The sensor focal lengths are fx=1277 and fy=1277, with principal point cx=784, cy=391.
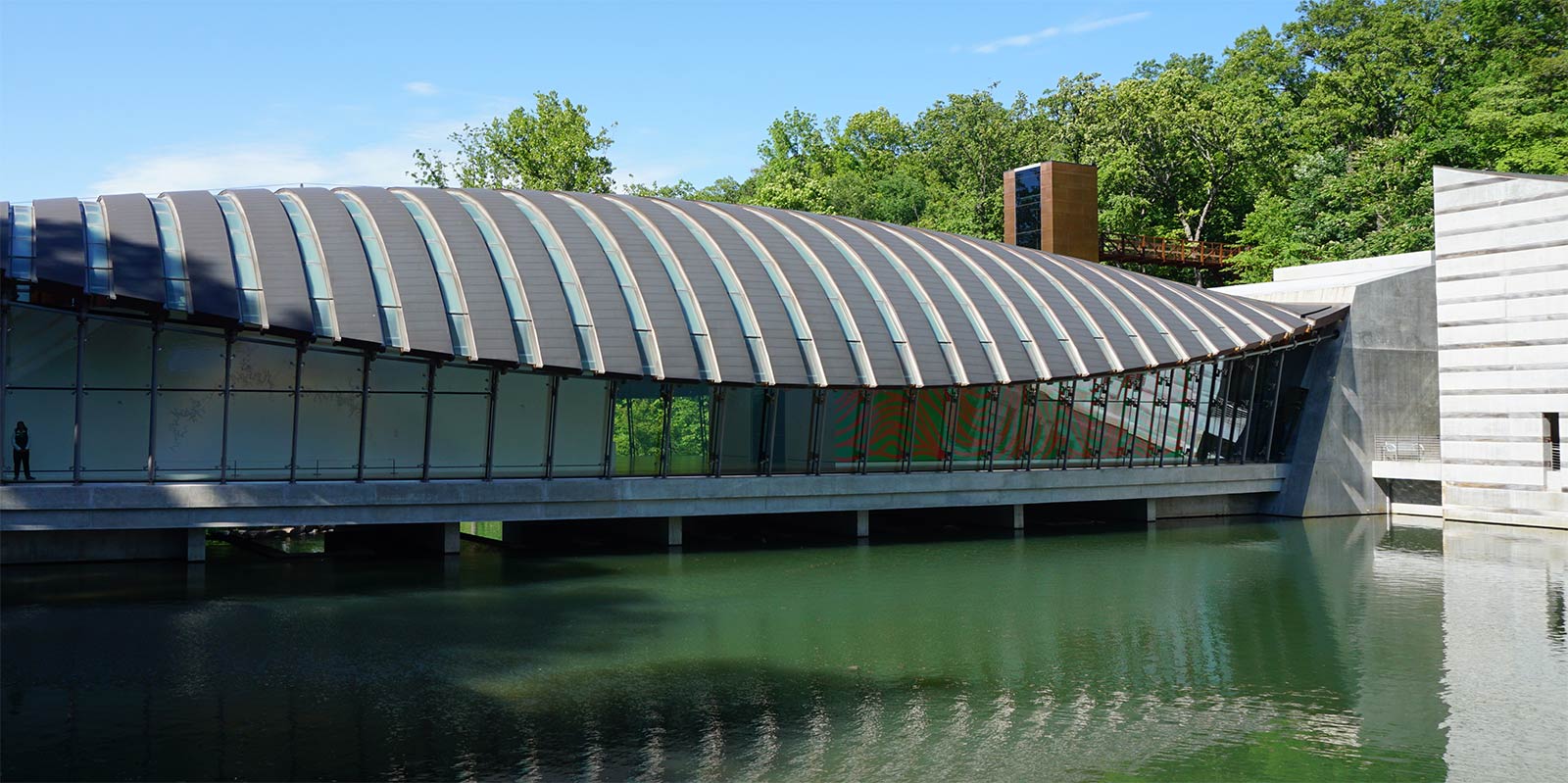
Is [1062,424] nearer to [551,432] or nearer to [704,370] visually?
[704,370]

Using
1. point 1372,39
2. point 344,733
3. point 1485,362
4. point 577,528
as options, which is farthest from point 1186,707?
point 1372,39

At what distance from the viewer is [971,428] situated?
38344 millimetres

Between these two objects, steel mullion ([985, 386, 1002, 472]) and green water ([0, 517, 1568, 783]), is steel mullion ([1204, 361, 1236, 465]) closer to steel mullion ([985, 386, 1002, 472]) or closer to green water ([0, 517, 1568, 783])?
steel mullion ([985, 386, 1002, 472])

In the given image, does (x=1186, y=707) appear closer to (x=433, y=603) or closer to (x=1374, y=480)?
(x=433, y=603)

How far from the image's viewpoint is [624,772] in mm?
13797

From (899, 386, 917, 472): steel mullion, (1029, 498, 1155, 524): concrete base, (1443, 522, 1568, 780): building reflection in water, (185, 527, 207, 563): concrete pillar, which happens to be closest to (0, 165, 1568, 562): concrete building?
(899, 386, 917, 472): steel mullion

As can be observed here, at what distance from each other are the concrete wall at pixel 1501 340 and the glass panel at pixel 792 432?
21898 mm

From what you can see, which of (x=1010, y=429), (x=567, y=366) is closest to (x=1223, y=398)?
(x=1010, y=429)

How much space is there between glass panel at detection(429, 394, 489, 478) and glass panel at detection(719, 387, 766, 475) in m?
6.39

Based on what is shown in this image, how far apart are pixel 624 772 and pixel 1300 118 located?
7224 centimetres

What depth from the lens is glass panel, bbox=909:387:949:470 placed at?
37312 mm

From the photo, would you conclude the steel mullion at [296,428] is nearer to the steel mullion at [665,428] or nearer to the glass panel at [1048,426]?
the steel mullion at [665,428]

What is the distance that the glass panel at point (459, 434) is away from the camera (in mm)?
32219

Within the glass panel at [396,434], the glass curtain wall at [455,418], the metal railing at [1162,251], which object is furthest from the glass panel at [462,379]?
the metal railing at [1162,251]
